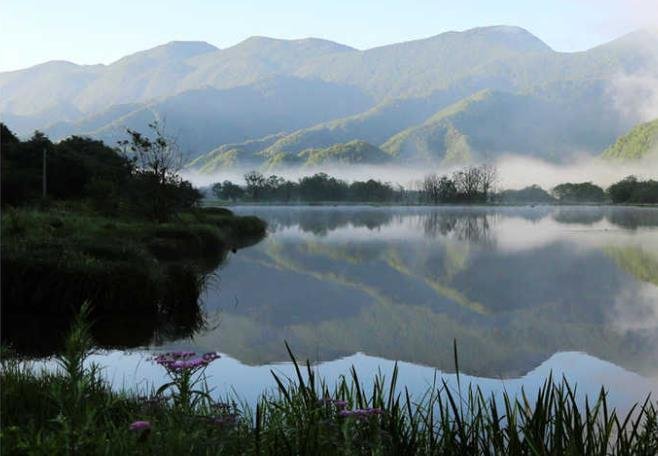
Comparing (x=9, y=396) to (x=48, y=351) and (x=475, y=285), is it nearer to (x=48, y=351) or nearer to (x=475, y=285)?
(x=48, y=351)

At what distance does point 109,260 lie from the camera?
1656 cm

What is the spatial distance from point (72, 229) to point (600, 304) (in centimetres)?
1523

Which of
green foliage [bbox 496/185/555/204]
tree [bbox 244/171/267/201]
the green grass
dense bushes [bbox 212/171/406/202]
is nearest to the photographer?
the green grass

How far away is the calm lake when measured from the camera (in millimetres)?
11297

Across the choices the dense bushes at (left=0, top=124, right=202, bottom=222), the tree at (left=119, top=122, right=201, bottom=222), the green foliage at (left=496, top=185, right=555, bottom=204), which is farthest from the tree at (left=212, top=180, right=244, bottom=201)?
the tree at (left=119, top=122, right=201, bottom=222)

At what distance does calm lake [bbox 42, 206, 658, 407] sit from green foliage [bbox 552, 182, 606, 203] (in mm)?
138380

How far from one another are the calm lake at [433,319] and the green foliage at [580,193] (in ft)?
454

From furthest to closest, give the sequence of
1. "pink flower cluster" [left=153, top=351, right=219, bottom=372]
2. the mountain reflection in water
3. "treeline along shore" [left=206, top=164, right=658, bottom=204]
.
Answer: "treeline along shore" [left=206, top=164, right=658, bottom=204] → the mountain reflection in water → "pink flower cluster" [left=153, top=351, right=219, bottom=372]

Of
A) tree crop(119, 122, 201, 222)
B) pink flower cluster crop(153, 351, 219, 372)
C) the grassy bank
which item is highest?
tree crop(119, 122, 201, 222)

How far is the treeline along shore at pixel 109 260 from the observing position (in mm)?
14266

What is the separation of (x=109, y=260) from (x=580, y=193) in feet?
533

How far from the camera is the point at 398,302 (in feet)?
63.0

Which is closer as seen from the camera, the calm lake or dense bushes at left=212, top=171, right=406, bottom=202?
the calm lake

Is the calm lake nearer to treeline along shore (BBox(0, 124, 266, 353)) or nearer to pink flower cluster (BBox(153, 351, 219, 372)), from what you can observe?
treeline along shore (BBox(0, 124, 266, 353))
